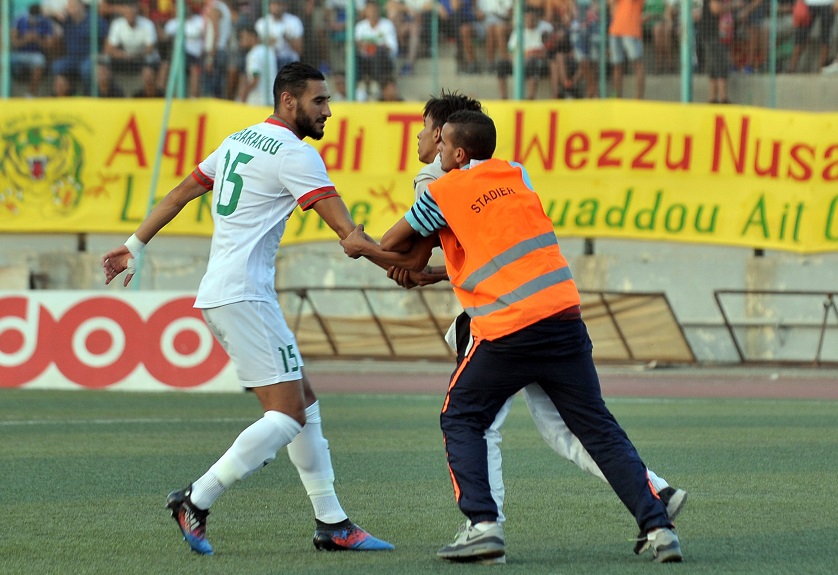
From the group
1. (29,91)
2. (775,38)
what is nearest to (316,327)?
(29,91)

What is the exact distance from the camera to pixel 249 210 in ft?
19.6

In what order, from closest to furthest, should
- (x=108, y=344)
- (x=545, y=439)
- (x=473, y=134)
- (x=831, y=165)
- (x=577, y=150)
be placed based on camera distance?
1. (x=473, y=134)
2. (x=545, y=439)
3. (x=108, y=344)
4. (x=831, y=165)
5. (x=577, y=150)

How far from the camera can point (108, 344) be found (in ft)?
49.6

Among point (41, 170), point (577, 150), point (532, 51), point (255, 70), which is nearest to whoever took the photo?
point (577, 150)

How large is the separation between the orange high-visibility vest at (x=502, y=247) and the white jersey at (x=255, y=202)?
2.21ft

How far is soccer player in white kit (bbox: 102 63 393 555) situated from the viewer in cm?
585

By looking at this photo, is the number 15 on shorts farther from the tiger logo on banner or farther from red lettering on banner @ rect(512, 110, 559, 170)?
the tiger logo on banner

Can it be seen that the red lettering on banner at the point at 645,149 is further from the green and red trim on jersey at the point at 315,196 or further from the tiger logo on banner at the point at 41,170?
Answer: the green and red trim on jersey at the point at 315,196

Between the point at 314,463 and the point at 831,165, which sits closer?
the point at 314,463

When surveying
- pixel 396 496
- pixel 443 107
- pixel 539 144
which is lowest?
pixel 396 496

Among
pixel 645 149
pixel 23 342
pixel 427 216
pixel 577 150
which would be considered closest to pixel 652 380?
pixel 645 149

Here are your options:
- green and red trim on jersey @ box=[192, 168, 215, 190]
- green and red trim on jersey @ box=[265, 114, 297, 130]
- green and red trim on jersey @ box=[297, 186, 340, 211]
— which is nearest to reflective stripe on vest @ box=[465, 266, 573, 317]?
green and red trim on jersey @ box=[297, 186, 340, 211]

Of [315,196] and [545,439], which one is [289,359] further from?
[545,439]

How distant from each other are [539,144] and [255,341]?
47.0ft
